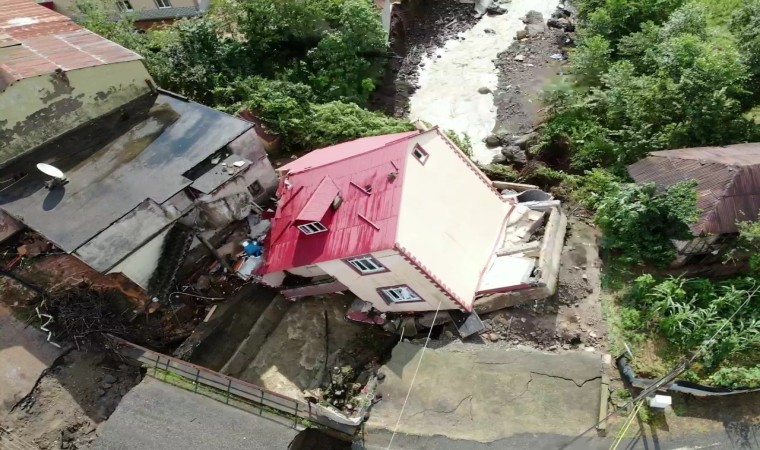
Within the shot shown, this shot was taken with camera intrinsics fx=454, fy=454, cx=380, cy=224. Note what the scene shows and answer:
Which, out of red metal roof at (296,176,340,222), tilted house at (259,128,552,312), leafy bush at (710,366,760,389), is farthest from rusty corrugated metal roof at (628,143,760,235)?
red metal roof at (296,176,340,222)

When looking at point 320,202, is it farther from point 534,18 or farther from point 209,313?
point 534,18

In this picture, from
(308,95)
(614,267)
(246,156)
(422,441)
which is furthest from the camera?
(308,95)

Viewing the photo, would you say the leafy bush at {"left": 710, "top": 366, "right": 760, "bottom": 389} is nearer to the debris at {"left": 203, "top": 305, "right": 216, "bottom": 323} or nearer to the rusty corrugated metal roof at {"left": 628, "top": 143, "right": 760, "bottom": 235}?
the rusty corrugated metal roof at {"left": 628, "top": 143, "right": 760, "bottom": 235}

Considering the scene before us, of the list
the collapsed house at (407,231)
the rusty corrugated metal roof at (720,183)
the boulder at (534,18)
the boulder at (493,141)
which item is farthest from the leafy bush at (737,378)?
the boulder at (534,18)

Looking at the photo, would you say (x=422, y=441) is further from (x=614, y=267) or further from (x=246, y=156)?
(x=246, y=156)

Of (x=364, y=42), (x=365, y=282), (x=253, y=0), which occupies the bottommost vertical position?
(x=365, y=282)

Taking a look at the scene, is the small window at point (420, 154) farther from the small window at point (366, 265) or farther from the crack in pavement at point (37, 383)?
the crack in pavement at point (37, 383)

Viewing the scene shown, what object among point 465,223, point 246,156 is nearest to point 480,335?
point 465,223
